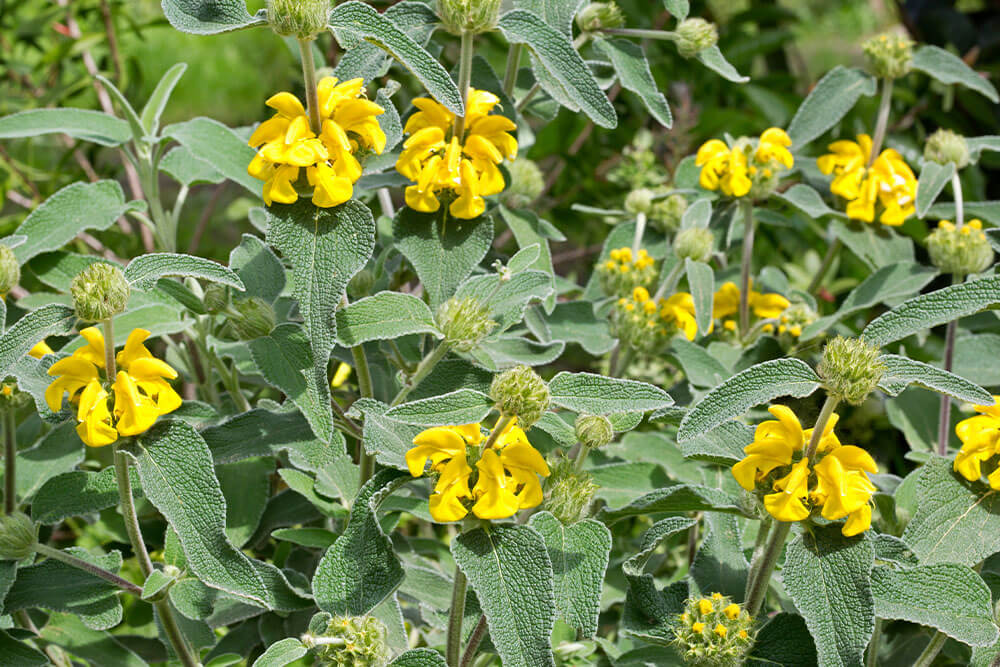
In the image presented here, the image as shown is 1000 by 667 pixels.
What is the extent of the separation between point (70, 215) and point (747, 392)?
0.86m

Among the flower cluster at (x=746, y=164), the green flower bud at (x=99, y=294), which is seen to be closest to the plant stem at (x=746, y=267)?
the flower cluster at (x=746, y=164)

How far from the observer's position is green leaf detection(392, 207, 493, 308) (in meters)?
0.95

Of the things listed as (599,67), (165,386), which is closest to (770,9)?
(599,67)

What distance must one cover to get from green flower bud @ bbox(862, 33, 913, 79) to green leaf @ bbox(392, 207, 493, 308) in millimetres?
747

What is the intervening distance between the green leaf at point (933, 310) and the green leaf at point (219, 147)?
68 cm

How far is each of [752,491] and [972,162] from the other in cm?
85

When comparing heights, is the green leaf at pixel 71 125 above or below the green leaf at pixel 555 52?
below

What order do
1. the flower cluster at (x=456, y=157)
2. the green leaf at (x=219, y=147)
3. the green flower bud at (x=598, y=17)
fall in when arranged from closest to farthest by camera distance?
1. the flower cluster at (x=456, y=157)
2. the green leaf at (x=219, y=147)
3. the green flower bud at (x=598, y=17)

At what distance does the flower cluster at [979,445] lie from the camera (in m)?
0.89

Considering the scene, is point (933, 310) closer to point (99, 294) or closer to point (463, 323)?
point (463, 323)

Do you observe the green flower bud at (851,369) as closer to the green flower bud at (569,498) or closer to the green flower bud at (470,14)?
the green flower bud at (569,498)

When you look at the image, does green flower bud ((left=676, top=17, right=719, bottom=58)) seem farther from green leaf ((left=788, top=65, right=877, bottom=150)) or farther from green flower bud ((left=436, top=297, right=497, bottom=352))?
green flower bud ((left=436, top=297, right=497, bottom=352))

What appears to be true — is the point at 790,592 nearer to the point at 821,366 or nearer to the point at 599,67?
the point at 821,366

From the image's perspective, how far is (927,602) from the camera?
82 cm
